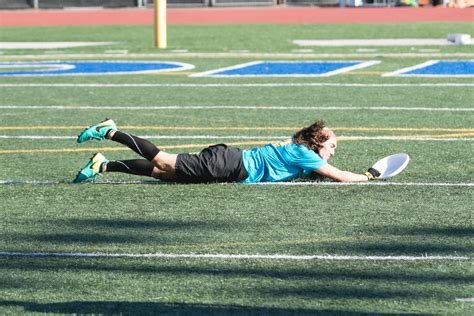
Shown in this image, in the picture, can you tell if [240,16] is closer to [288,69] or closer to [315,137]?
[288,69]

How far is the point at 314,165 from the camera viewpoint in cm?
840

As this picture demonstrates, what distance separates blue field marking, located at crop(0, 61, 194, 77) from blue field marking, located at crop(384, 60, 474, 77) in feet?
10.9

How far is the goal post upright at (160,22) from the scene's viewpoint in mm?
20844

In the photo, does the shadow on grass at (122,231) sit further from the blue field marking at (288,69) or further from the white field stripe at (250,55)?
the white field stripe at (250,55)

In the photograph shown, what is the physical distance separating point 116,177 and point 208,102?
4816 mm

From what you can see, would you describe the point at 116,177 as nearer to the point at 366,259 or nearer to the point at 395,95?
the point at 366,259

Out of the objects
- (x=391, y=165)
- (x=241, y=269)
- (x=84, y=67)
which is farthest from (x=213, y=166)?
(x=84, y=67)

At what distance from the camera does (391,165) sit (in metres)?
8.76

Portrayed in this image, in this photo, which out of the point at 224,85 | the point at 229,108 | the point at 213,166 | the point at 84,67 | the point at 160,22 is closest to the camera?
the point at 213,166

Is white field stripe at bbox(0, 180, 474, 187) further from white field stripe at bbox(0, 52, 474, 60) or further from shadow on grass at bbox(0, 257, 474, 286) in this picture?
white field stripe at bbox(0, 52, 474, 60)

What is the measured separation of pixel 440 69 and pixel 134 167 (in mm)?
9080

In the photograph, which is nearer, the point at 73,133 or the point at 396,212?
the point at 396,212

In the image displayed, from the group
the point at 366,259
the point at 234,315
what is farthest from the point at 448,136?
the point at 234,315

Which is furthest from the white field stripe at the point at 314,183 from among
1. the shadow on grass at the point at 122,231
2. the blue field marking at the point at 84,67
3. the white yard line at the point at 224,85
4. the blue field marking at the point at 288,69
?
the blue field marking at the point at 84,67
